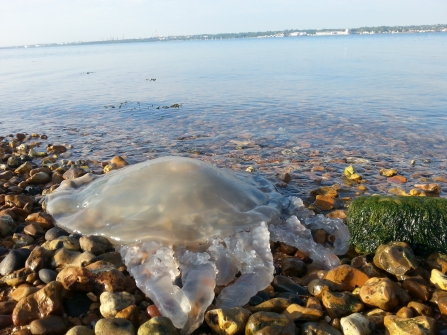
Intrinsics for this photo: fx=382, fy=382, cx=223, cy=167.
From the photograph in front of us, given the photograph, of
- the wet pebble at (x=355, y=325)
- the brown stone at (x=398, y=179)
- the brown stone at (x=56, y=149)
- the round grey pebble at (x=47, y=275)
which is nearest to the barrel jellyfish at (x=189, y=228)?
the round grey pebble at (x=47, y=275)

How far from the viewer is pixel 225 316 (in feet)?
10.6

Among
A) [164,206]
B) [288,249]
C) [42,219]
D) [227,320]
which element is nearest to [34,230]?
[42,219]

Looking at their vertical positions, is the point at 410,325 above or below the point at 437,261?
above

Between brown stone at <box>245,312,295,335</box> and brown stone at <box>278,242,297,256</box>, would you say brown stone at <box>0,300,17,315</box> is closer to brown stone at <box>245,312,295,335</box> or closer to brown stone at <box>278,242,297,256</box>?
brown stone at <box>245,312,295,335</box>

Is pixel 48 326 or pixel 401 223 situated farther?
pixel 401 223

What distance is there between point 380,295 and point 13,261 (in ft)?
12.6

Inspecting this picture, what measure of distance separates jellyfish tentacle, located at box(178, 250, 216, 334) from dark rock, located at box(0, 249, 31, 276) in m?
1.74

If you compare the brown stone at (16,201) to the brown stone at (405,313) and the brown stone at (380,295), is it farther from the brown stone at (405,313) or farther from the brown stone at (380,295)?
the brown stone at (405,313)

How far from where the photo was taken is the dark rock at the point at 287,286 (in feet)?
12.9

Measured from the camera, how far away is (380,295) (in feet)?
11.7

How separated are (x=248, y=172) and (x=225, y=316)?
4859 mm

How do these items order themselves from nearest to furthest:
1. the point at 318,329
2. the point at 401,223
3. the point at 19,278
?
the point at 318,329 → the point at 19,278 → the point at 401,223

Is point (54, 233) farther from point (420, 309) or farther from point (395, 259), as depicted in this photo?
point (420, 309)

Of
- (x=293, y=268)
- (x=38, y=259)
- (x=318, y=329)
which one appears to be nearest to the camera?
(x=318, y=329)
